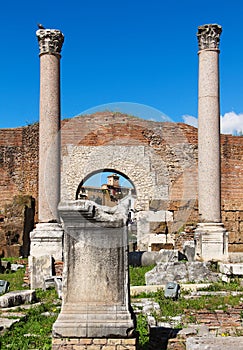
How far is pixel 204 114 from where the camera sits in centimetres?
1362

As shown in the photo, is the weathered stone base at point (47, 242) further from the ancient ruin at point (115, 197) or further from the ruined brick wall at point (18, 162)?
the ruined brick wall at point (18, 162)

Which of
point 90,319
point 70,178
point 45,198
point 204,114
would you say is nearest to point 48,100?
point 45,198

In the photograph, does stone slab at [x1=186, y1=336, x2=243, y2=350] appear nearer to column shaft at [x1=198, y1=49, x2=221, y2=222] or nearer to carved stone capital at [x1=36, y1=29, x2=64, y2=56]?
column shaft at [x1=198, y1=49, x2=221, y2=222]

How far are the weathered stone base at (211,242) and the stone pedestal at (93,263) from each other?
777 cm

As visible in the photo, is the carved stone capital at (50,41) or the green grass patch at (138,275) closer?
the green grass patch at (138,275)

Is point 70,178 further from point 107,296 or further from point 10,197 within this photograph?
point 107,296

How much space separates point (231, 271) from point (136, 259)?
3.39m

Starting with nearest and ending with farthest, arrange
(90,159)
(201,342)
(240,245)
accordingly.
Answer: (201,342), (240,245), (90,159)

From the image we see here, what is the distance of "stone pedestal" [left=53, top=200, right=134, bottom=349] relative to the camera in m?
5.40

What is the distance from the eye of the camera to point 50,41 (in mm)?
13422

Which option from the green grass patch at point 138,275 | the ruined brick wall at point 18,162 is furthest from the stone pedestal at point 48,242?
the ruined brick wall at point 18,162

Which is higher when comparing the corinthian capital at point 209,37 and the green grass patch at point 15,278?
the corinthian capital at point 209,37

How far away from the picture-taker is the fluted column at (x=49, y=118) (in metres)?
13.3

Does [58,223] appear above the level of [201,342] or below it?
above
